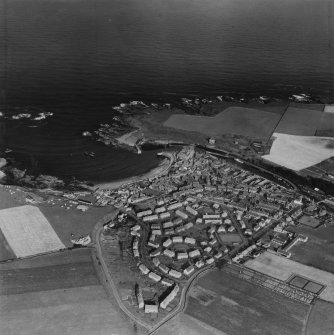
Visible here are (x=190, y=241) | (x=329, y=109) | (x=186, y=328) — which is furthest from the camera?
(x=329, y=109)

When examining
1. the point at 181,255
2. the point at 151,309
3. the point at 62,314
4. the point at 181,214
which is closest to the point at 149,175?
the point at 181,214

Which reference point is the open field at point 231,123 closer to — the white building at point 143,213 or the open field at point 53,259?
the white building at point 143,213

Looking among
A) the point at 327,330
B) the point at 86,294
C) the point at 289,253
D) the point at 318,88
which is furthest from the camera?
the point at 318,88

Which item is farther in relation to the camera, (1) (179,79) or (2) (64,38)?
(2) (64,38)

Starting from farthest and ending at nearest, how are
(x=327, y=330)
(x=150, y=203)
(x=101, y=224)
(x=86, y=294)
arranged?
(x=150, y=203), (x=101, y=224), (x=86, y=294), (x=327, y=330)

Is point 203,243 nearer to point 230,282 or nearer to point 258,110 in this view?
point 230,282

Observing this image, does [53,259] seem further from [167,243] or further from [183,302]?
[183,302]

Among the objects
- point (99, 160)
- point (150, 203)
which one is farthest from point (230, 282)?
point (99, 160)
